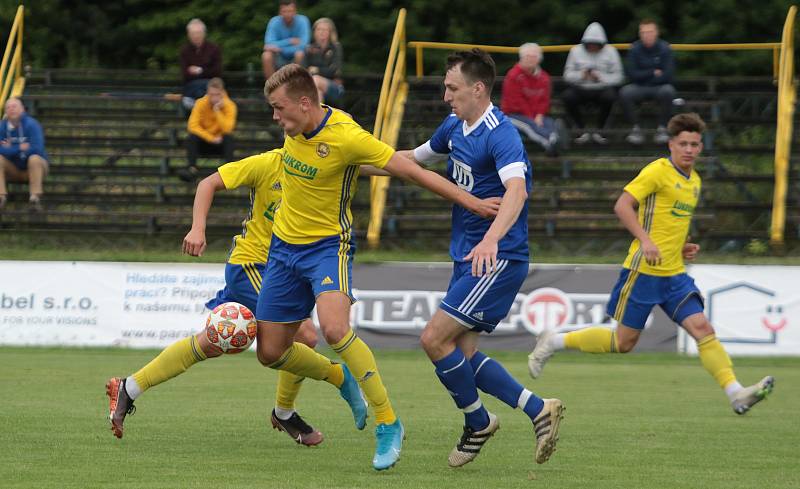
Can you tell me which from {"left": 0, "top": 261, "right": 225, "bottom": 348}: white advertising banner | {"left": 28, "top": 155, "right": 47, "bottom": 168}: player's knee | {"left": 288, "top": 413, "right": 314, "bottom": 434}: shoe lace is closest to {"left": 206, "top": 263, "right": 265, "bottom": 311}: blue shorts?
{"left": 288, "top": 413, "right": 314, "bottom": 434}: shoe lace

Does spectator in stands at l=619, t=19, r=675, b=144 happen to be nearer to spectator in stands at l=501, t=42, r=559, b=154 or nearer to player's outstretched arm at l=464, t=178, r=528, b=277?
spectator in stands at l=501, t=42, r=559, b=154

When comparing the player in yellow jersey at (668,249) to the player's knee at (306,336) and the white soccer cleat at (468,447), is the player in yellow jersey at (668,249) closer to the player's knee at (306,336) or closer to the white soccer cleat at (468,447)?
the player's knee at (306,336)

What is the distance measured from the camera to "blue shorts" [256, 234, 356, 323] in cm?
690

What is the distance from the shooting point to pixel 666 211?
10.0 metres

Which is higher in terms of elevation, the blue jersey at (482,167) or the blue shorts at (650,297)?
the blue jersey at (482,167)

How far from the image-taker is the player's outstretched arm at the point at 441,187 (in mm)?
6547

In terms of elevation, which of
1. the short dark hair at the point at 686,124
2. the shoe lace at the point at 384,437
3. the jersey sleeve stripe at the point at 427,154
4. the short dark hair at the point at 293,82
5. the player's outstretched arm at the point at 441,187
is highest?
the short dark hair at the point at 293,82

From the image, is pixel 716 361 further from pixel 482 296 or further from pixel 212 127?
pixel 212 127

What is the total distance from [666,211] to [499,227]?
3.94 meters

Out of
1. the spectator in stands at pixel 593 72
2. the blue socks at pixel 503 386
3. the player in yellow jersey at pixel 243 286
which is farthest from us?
the spectator in stands at pixel 593 72

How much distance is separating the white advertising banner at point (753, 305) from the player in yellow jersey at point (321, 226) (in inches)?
312

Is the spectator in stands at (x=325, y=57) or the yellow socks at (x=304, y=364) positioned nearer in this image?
the yellow socks at (x=304, y=364)

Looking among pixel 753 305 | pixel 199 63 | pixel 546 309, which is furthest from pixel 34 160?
pixel 753 305

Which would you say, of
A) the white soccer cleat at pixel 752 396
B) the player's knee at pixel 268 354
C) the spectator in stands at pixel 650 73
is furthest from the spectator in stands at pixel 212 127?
the player's knee at pixel 268 354
